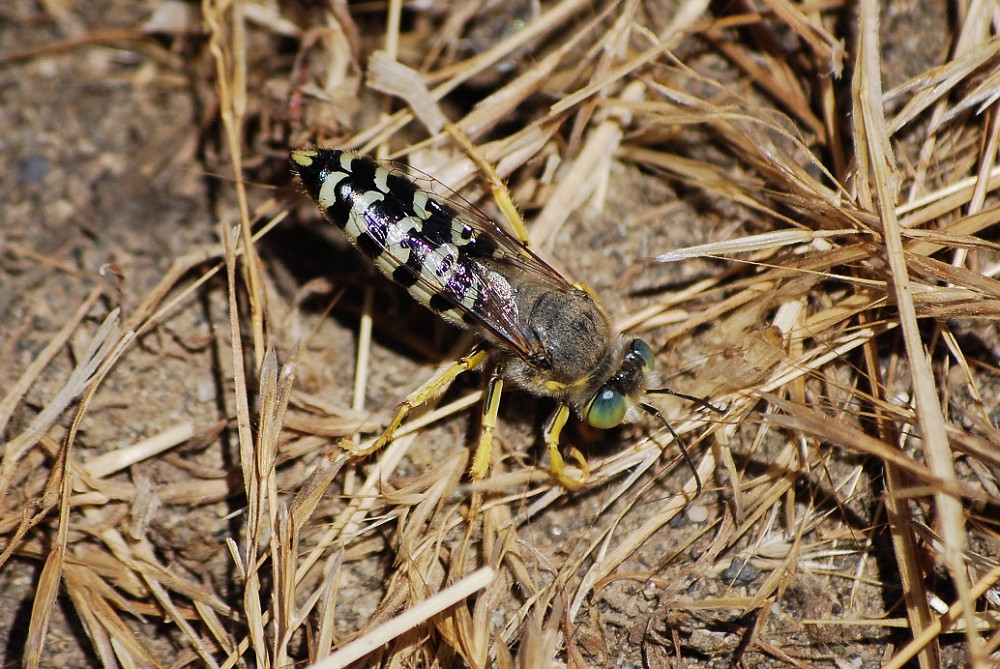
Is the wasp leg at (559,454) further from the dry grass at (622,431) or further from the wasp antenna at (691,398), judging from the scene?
the wasp antenna at (691,398)

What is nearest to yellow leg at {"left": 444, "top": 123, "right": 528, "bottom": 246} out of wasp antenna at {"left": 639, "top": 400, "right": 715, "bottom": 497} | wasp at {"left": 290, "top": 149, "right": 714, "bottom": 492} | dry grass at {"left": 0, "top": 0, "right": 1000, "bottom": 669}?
dry grass at {"left": 0, "top": 0, "right": 1000, "bottom": 669}

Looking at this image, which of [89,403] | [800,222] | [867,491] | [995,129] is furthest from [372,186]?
[995,129]

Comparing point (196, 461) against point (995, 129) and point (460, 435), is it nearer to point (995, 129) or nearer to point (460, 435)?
point (460, 435)

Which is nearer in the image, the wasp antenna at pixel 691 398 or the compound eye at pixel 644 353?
the wasp antenna at pixel 691 398

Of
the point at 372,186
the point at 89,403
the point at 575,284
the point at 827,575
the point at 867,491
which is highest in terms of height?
the point at 372,186

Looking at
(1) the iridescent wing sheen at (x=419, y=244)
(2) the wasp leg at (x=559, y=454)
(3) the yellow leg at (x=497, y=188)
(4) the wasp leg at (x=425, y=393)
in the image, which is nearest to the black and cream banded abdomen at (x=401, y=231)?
(1) the iridescent wing sheen at (x=419, y=244)
